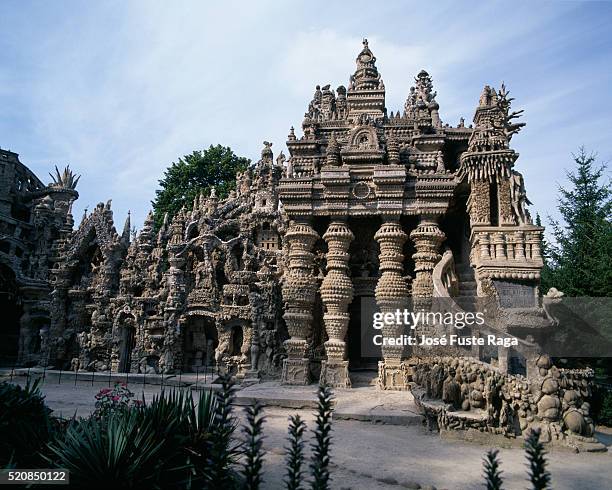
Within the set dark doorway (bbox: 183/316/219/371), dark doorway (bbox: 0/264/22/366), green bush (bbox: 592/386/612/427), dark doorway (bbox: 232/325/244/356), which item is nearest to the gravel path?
green bush (bbox: 592/386/612/427)

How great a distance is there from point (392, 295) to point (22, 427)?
9.43 m

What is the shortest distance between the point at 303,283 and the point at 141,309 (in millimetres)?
8711

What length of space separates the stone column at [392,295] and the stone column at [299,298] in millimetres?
2036

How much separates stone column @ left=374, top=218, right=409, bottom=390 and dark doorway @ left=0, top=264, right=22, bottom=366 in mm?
20242

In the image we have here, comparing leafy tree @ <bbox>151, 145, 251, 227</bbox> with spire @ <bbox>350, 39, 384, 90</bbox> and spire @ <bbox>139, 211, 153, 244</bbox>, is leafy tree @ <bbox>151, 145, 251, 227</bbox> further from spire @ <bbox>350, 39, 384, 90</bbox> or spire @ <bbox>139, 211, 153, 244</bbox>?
spire @ <bbox>350, 39, 384, 90</bbox>

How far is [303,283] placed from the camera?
512 inches

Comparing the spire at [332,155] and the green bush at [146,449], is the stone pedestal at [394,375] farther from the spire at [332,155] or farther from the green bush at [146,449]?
the green bush at [146,449]

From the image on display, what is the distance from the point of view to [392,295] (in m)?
12.6

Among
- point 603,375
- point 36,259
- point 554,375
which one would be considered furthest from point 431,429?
point 36,259

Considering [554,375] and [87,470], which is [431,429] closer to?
[554,375]

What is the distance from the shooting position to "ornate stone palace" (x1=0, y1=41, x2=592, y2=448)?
28.8ft

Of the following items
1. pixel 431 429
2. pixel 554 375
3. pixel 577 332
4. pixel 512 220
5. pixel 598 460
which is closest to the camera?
pixel 598 460

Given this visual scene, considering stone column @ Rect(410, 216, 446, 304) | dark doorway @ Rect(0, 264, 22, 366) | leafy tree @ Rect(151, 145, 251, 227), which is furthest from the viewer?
leafy tree @ Rect(151, 145, 251, 227)

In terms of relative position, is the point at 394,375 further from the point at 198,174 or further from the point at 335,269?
the point at 198,174
